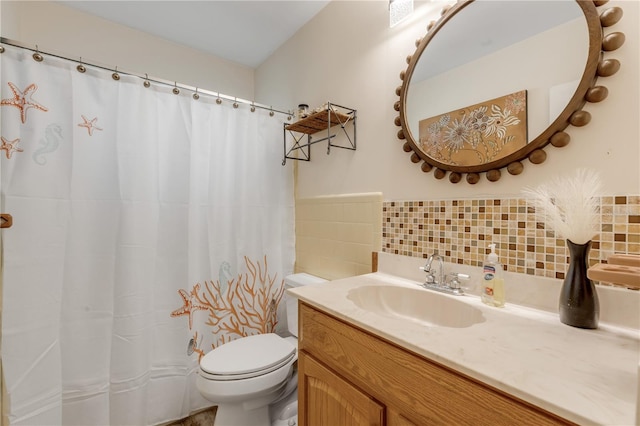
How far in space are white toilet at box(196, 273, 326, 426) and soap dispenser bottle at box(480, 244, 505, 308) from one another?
95cm

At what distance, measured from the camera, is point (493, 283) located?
88cm

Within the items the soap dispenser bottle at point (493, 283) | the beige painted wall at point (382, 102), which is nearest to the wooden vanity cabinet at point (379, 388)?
the soap dispenser bottle at point (493, 283)

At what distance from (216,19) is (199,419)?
257 cm

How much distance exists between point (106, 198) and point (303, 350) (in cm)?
123

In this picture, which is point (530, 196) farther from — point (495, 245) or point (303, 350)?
point (303, 350)

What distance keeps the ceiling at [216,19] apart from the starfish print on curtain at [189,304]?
1809 millimetres

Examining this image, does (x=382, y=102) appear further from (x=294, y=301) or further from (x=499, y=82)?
(x=294, y=301)

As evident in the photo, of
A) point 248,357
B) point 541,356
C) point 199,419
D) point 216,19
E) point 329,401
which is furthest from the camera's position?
point 216,19

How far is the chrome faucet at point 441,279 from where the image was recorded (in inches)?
39.5

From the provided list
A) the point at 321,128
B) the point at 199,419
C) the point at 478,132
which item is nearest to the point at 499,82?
the point at 478,132

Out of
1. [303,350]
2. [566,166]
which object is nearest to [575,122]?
[566,166]

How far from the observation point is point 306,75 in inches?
75.2

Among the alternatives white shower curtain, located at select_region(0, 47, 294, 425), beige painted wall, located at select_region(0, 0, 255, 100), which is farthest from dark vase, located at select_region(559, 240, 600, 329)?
beige painted wall, located at select_region(0, 0, 255, 100)

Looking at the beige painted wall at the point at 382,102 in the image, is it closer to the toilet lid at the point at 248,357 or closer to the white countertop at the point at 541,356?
the white countertop at the point at 541,356
